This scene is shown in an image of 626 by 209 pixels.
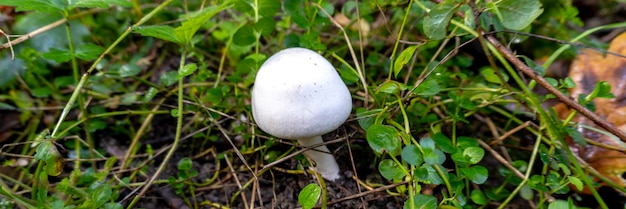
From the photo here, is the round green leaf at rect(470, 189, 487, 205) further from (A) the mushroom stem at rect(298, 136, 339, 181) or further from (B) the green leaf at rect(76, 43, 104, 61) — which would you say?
(B) the green leaf at rect(76, 43, 104, 61)

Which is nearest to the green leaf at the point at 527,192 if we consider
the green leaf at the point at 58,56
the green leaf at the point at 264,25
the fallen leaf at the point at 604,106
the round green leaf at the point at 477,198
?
the round green leaf at the point at 477,198

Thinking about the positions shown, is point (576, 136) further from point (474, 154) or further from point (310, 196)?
point (310, 196)

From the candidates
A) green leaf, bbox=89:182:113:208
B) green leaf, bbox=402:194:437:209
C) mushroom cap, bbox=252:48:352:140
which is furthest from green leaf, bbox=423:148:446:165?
green leaf, bbox=89:182:113:208

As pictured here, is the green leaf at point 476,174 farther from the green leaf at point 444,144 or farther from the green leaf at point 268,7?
the green leaf at point 268,7

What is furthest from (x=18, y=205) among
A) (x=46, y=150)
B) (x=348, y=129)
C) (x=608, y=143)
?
(x=608, y=143)

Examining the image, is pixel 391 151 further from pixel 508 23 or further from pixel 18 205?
pixel 18 205

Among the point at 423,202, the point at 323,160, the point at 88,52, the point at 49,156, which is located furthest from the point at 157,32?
the point at 423,202
